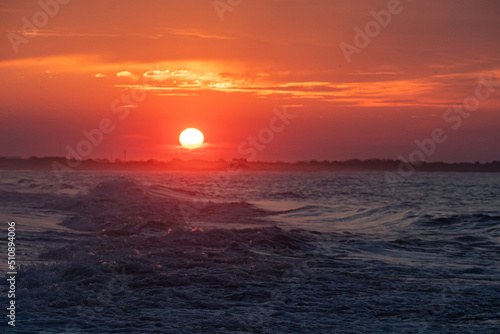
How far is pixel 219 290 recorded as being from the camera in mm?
9281

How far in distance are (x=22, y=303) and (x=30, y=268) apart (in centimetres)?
224

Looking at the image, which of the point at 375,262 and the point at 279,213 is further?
the point at 279,213

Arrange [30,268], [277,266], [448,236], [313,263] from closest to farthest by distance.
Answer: [30,268] < [277,266] < [313,263] < [448,236]

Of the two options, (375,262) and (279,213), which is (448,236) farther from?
(279,213)

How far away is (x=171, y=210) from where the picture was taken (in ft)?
90.9

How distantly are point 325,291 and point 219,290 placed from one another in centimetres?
203

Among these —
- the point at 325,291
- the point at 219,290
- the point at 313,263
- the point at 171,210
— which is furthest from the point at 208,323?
the point at 171,210

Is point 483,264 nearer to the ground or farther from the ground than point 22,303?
nearer to the ground

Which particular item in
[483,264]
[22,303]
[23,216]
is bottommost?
[483,264]

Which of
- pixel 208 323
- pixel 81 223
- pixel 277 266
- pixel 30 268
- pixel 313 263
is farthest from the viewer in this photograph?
pixel 81 223

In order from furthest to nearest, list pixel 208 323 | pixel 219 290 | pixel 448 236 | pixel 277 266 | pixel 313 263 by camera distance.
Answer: pixel 448 236 < pixel 313 263 < pixel 277 266 < pixel 219 290 < pixel 208 323

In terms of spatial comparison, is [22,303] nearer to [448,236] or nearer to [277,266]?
[277,266]

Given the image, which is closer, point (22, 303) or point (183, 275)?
point (22, 303)

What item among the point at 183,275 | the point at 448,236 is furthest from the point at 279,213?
the point at 183,275
